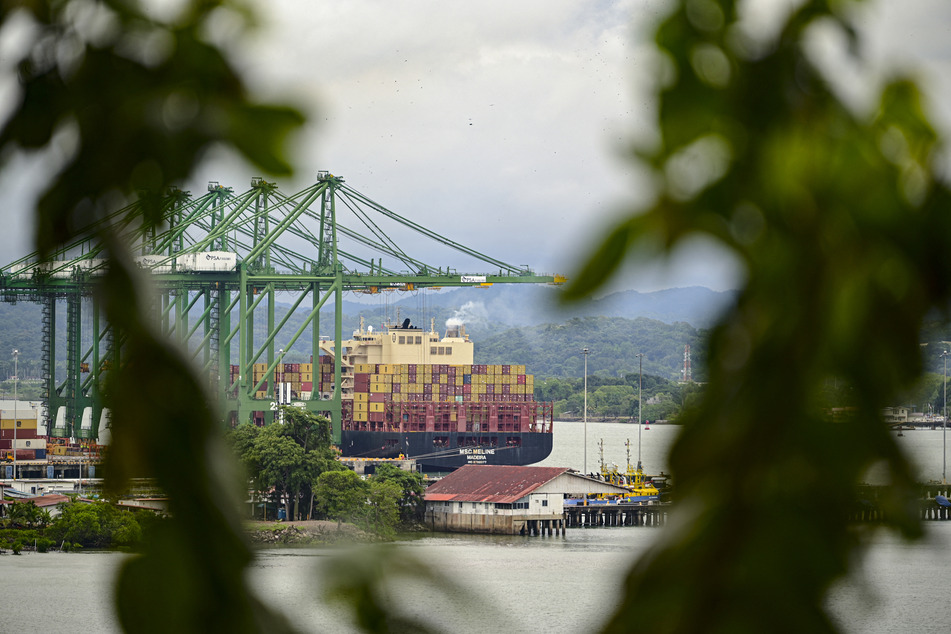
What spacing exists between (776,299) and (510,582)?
11168 mm

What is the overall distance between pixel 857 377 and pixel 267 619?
0.09m

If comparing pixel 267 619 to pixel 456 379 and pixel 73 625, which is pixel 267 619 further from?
pixel 456 379

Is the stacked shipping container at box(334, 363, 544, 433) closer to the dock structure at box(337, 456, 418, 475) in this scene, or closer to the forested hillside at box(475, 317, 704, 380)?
the dock structure at box(337, 456, 418, 475)

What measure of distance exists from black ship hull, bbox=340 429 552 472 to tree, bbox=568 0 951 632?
22.6 meters

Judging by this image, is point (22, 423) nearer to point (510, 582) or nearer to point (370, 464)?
point (370, 464)

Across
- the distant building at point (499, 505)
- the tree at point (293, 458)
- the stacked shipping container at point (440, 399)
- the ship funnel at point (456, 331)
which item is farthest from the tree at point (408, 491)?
the ship funnel at point (456, 331)

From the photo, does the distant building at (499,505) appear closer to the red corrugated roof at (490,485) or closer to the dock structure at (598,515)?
the red corrugated roof at (490,485)

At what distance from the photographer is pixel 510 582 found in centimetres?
1088

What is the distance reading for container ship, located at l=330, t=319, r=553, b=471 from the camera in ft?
76.8

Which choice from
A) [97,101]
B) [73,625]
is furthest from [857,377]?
[73,625]

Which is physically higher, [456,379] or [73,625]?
[456,379]

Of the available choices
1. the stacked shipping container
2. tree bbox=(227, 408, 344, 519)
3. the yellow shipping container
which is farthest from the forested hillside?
the stacked shipping container

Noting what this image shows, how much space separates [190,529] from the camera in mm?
129

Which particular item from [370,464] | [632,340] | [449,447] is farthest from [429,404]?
[632,340]
